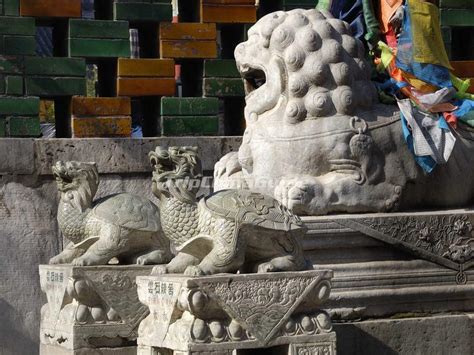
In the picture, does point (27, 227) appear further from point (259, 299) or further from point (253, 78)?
point (259, 299)

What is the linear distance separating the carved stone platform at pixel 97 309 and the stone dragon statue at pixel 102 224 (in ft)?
0.36

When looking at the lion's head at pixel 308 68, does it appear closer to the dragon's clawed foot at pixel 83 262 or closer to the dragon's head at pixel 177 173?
the dragon's head at pixel 177 173

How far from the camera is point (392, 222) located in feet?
30.4

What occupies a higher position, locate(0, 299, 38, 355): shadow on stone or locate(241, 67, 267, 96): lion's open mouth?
locate(241, 67, 267, 96): lion's open mouth

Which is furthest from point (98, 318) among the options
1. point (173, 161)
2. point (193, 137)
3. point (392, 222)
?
point (193, 137)

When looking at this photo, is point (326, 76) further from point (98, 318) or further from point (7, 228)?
point (7, 228)

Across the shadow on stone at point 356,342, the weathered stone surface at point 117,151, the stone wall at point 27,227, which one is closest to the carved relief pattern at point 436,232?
the shadow on stone at point 356,342

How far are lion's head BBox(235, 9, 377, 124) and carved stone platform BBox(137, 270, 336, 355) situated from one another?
1.86 meters

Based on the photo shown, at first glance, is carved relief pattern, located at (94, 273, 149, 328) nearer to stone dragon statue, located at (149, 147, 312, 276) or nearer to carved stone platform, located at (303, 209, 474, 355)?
stone dragon statue, located at (149, 147, 312, 276)

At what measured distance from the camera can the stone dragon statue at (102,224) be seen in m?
8.75

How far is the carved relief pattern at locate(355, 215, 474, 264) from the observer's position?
9.26 m

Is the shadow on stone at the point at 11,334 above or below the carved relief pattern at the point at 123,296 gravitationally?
below

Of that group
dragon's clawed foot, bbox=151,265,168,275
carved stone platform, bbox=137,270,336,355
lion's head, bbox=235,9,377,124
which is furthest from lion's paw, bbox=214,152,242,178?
carved stone platform, bbox=137,270,336,355

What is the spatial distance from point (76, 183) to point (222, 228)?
5.02ft
